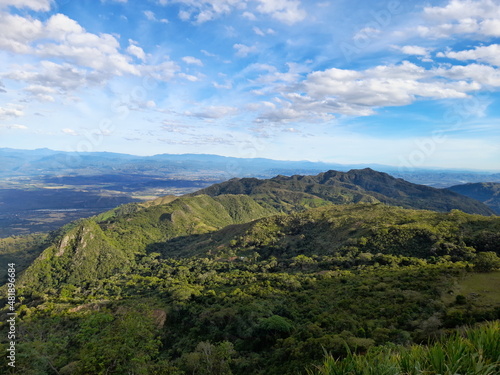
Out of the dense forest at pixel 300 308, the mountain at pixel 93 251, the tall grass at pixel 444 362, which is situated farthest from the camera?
the mountain at pixel 93 251

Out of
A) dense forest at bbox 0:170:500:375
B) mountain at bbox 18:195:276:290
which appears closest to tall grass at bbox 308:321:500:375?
dense forest at bbox 0:170:500:375

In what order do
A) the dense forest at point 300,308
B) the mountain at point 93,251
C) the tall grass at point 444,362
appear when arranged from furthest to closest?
1. the mountain at point 93,251
2. the dense forest at point 300,308
3. the tall grass at point 444,362

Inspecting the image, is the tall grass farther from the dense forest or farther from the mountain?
the mountain

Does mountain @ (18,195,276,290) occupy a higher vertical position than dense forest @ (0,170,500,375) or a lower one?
lower

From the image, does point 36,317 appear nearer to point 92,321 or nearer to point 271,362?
point 92,321

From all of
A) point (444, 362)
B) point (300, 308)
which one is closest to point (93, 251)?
point (300, 308)

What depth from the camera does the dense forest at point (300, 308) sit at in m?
22.3

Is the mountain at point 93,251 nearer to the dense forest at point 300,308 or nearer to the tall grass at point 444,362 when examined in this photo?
the dense forest at point 300,308

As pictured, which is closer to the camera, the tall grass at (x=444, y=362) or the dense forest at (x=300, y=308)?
the tall grass at (x=444, y=362)

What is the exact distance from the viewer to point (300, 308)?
42.1 meters

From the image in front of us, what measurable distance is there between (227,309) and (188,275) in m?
41.7

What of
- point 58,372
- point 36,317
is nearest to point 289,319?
point 58,372

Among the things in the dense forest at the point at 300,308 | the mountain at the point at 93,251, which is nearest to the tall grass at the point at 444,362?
the dense forest at the point at 300,308

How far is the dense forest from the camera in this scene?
22.3m
